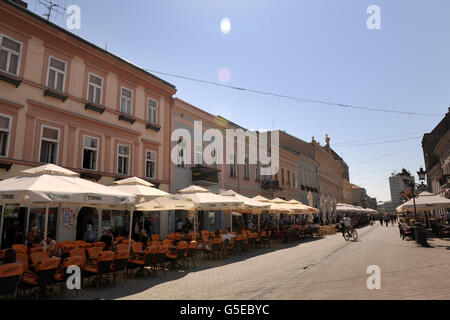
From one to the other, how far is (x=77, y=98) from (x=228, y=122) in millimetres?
13139

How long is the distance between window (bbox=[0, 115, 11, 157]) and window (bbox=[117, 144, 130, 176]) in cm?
532

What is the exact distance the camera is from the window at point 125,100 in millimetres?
17087

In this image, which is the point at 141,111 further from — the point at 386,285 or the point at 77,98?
the point at 386,285

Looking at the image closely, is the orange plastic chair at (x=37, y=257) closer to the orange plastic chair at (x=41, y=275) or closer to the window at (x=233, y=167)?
the orange plastic chair at (x=41, y=275)

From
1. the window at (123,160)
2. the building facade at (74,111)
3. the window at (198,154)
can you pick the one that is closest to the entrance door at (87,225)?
the building facade at (74,111)

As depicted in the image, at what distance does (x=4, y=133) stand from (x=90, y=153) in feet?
12.5

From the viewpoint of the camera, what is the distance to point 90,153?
590 inches

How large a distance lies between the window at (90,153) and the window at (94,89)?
208 cm

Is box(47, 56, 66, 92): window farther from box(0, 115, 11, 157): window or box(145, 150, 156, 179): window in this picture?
box(145, 150, 156, 179): window

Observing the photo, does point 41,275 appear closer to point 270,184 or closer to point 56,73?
point 56,73

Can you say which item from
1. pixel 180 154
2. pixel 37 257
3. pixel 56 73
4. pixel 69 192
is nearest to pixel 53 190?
pixel 69 192

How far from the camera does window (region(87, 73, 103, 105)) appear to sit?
1541 cm

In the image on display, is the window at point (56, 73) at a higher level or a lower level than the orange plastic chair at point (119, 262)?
higher
